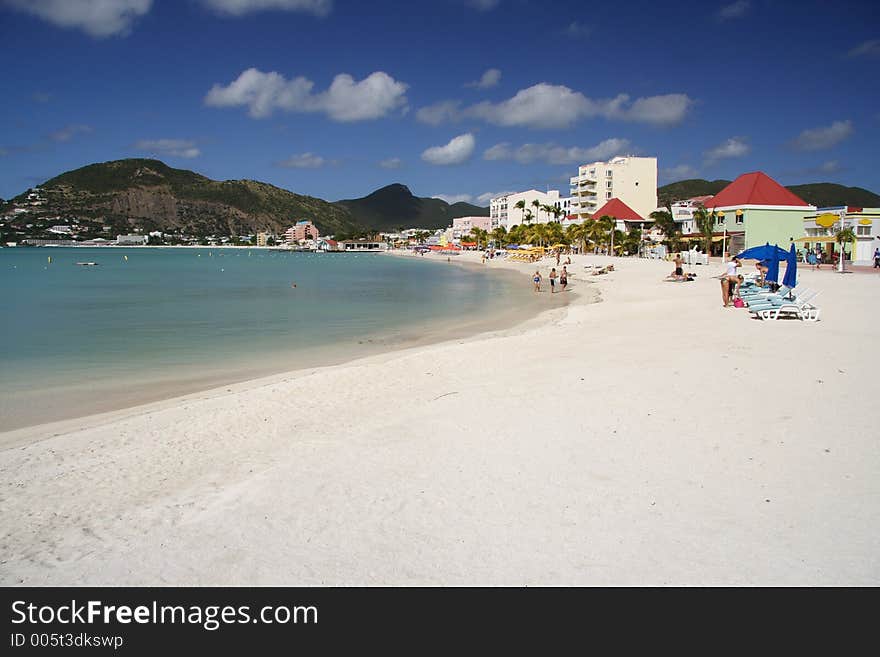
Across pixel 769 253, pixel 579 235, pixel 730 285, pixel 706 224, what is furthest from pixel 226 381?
pixel 579 235

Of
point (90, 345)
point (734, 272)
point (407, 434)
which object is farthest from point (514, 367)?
point (90, 345)

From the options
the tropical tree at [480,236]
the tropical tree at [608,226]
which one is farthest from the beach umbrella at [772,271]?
the tropical tree at [480,236]

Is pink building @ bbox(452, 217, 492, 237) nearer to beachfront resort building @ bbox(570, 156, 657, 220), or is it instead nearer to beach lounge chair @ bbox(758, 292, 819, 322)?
beachfront resort building @ bbox(570, 156, 657, 220)

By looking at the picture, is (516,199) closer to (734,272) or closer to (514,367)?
(734,272)

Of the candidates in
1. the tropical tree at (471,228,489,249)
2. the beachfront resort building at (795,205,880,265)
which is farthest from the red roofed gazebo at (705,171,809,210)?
the tropical tree at (471,228,489,249)

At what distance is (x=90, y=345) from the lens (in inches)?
724

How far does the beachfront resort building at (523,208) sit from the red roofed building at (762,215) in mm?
56065

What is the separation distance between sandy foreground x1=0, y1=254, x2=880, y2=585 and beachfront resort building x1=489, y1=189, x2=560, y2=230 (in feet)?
375

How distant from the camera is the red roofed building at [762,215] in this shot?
6016 centimetres

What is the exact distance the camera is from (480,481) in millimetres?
5613

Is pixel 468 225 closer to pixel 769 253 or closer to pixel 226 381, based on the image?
pixel 769 253

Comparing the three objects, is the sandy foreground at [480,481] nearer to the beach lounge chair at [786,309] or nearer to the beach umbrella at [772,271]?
the beach lounge chair at [786,309]

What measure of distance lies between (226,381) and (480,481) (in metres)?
8.63
